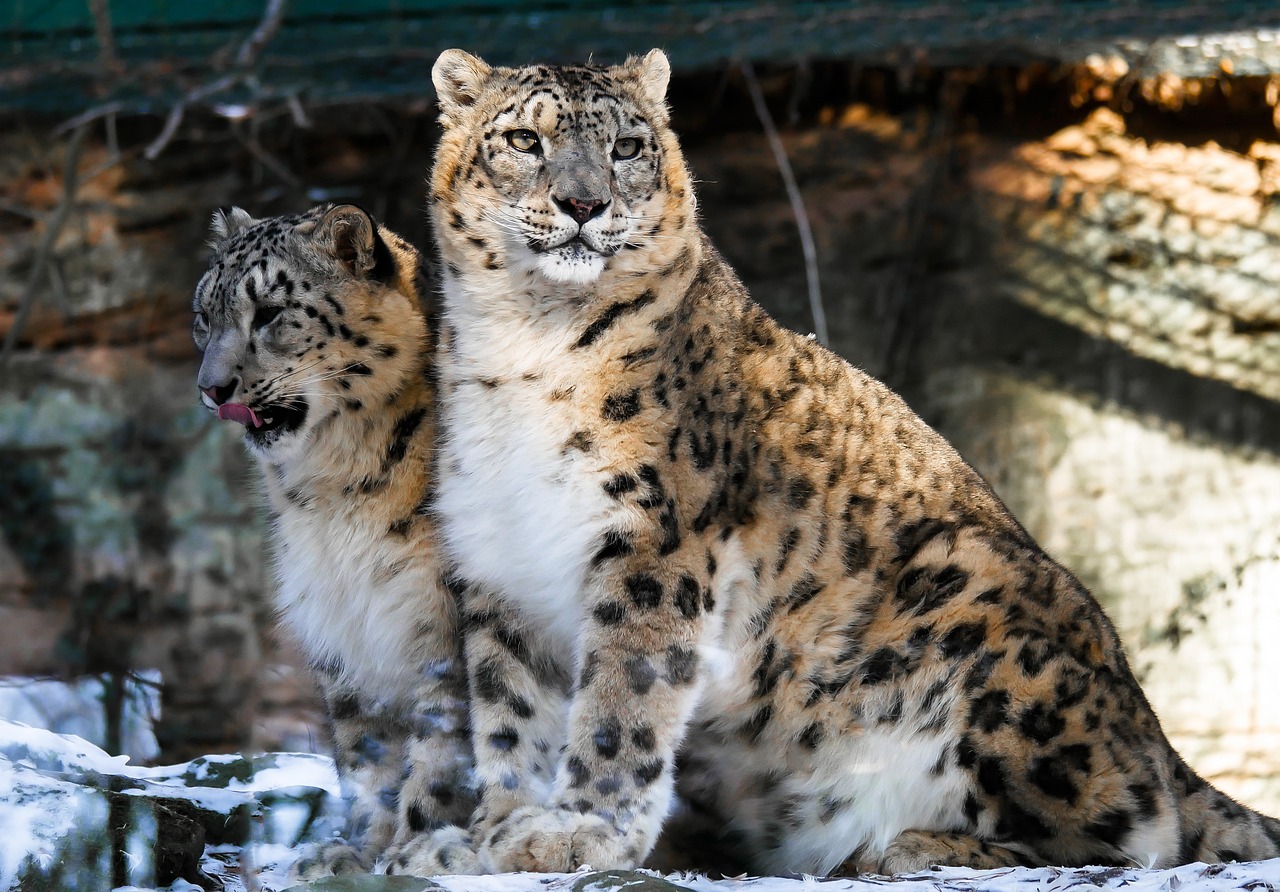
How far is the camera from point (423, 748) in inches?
122

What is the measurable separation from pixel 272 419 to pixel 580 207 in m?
0.83

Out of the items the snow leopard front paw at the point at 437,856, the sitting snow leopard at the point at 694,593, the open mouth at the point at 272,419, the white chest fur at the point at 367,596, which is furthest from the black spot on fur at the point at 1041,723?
the open mouth at the point at 272,419

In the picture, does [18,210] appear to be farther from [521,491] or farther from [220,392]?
[521,491]

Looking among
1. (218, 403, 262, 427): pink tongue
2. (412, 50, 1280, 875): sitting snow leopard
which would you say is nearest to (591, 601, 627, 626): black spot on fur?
(412, 50, 1280, 875): sitting snow leopard

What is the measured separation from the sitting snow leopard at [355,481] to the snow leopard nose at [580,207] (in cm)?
54

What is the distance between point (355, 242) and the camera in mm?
3285

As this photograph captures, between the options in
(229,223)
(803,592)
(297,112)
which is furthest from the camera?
(297,112)

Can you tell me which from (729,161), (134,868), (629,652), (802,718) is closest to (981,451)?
(729,161)

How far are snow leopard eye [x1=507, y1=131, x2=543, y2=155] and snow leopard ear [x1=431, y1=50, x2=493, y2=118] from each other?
0.21 metres

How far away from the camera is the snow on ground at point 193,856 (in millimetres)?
2287

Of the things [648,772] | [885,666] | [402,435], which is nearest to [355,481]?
[402,435]

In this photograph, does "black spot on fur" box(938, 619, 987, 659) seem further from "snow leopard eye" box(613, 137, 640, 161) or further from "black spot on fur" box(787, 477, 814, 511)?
"snow leopard eye" box(613, 137, 640, 161)

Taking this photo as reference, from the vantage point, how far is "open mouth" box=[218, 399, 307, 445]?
3176mm

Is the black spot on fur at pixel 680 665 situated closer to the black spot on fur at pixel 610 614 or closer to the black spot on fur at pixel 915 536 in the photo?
the black spot on fur at pixel 610 614
